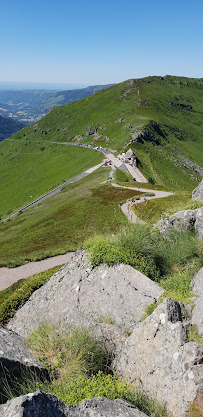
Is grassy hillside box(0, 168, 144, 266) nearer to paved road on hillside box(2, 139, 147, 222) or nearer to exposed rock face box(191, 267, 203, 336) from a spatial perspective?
exposed rock face box(191, 267, 203, 336)

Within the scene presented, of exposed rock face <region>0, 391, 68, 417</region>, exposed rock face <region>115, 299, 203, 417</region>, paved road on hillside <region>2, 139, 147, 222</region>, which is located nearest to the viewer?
exposed rock face <region>0, 391, 68, 417</region>

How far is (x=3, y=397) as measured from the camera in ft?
20.0

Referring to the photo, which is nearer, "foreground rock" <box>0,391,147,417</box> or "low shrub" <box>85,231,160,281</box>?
"foreground rock" <box>0,391,147,417</box>

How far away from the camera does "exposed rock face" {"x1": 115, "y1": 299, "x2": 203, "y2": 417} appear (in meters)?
5.49

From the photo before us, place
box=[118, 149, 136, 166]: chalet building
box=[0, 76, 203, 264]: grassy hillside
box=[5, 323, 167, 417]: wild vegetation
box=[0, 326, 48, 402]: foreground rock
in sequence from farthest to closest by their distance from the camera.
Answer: box=[118, 149, 136, 166]: chalet building < box=[0, 76, 203, 264]: grassy hillside < box=[0, 326, 48, 402]: foreground rock < box=[5, 323, 167, 417]: wild vegetation

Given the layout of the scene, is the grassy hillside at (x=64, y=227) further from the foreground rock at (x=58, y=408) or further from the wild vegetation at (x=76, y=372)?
the foreground rock at (x=58, y=408)

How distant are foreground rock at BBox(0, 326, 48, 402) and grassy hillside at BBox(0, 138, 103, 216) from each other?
86.3 m

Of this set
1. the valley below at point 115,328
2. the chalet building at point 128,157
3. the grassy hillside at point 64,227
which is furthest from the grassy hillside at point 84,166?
the valley below at point 115,328

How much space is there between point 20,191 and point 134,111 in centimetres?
9364

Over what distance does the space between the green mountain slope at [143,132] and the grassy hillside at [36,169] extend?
14934mm

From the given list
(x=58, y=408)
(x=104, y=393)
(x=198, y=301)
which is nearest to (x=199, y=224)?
(x=198, y=301)

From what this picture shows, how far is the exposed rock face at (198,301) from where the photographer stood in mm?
Answer: 6921

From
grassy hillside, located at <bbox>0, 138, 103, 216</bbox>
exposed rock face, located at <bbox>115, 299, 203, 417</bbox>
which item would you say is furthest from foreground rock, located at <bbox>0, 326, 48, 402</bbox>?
grassy hillside, located at <bbox>0, 138, 103, 216</bbox>

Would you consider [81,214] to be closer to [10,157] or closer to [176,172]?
[176,172]
